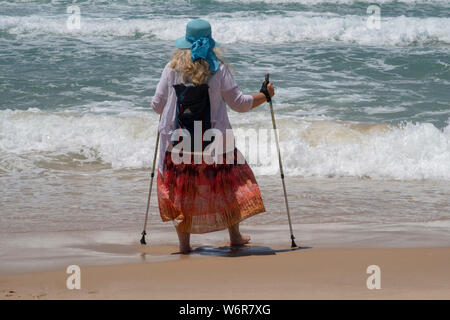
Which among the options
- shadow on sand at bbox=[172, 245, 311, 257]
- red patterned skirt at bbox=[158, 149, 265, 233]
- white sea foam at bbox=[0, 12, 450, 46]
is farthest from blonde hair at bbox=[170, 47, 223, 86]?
white sea foam at bbox=[0, 12, 450, 46]

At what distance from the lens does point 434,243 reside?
5.29 metres

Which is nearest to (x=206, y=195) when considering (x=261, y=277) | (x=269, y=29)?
(x=261, y=277)

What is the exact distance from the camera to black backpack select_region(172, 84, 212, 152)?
15.1 feet

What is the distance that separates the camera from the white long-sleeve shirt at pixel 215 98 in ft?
15.2

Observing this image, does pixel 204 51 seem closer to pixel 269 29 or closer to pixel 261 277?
pixel 261 277

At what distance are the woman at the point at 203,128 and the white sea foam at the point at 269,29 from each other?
13220mm

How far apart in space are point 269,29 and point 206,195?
14106 mm

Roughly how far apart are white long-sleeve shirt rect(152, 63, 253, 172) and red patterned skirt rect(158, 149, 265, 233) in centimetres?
24

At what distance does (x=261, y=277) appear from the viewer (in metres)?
4.33

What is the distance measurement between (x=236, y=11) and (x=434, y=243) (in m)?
16.8

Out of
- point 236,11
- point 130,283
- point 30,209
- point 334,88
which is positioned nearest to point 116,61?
point 334,88

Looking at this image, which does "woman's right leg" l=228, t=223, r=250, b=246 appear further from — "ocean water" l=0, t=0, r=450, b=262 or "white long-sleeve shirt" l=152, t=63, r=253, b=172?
"white long-sleeve shirt" l=152, t=63, r=253, b=172

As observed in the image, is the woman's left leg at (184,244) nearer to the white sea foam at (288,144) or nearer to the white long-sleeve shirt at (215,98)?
the white long-sleeve shirt at (215,98)
